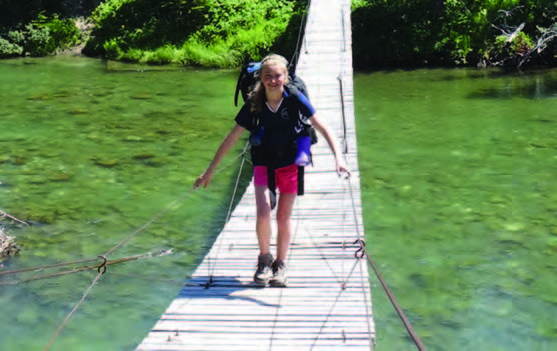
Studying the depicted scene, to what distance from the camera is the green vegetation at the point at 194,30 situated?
17359 millimetres

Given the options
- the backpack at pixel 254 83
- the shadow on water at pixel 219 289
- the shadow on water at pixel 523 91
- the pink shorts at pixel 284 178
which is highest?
the backpack at pixel 254 83

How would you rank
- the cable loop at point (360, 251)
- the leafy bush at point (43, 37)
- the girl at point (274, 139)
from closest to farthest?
the girl at point (274, 139) < the cable loop at point (360, 251) < the leafy bush at point (43, 37)

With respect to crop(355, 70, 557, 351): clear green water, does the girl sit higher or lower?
higher

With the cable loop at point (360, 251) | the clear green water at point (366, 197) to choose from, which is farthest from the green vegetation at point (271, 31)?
the cable loop at point (360, 251)

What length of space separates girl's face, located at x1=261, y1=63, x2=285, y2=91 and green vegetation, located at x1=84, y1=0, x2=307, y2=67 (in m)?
12.8

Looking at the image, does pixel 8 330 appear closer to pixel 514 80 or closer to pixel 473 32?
pixel 514 80

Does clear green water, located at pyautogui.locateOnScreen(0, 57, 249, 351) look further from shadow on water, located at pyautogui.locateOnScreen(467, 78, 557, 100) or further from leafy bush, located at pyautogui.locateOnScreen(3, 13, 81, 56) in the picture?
shadow on water, located at pyautogui.locateOnScreen(467, 78, 557, 100)

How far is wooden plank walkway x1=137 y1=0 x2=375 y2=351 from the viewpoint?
4.38m

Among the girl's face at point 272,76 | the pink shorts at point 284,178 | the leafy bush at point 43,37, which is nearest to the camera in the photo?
the girl's face at point 272,76

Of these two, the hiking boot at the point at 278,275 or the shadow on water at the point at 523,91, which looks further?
the shadow on water at the point at 523,91

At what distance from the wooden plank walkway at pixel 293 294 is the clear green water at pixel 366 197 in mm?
790

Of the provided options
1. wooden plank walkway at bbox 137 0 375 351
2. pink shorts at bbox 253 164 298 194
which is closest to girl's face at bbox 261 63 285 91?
wooden plank walkway at bbox 137 0 375 351

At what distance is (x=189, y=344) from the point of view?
4344mm

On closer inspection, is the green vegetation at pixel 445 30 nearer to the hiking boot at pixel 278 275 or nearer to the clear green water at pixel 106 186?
the clear green water at pixel 106 186
